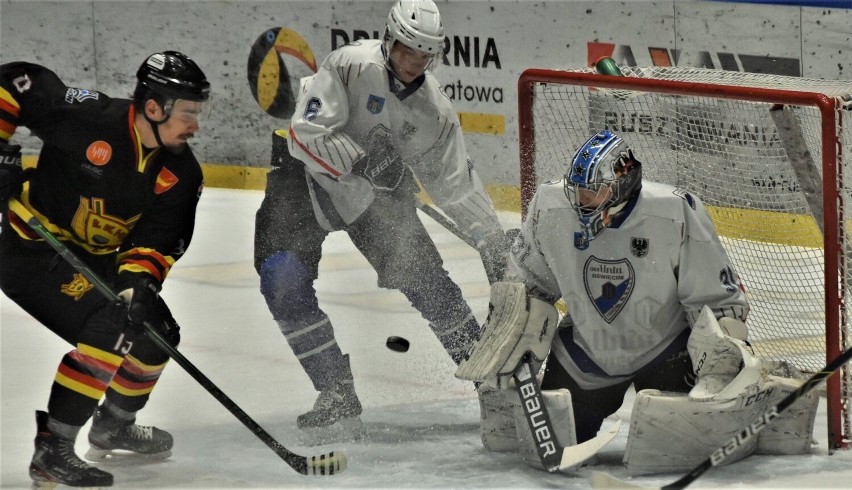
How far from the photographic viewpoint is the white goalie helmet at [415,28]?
388 cm

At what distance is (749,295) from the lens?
4.41m

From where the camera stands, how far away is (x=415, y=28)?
388 centimetres

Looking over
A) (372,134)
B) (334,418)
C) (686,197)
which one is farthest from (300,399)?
(686,197)

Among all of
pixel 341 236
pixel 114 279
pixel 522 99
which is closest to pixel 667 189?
pixel 522 99

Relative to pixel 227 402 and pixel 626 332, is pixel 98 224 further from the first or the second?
pixel 626 332

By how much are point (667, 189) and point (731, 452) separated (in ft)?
2.10

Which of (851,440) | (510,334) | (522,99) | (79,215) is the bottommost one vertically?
(851,440)

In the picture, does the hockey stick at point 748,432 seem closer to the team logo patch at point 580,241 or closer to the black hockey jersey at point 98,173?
the team logo patch at point 580,241

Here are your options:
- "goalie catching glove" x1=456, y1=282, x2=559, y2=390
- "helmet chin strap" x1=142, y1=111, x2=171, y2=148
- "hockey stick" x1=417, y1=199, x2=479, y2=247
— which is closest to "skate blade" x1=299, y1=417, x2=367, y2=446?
"goalie catching glove" x1=456, y1=282, x2=559, y2=390

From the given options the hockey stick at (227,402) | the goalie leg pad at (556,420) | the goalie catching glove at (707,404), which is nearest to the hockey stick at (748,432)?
the goalie catching glove at (707,404)

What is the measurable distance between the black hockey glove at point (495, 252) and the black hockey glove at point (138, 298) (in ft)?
3.32

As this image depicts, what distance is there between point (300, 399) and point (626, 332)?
115cm

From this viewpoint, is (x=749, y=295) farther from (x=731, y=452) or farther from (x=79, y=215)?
(x=79, y=215)

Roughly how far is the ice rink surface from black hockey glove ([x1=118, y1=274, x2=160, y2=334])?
0.40 meters
